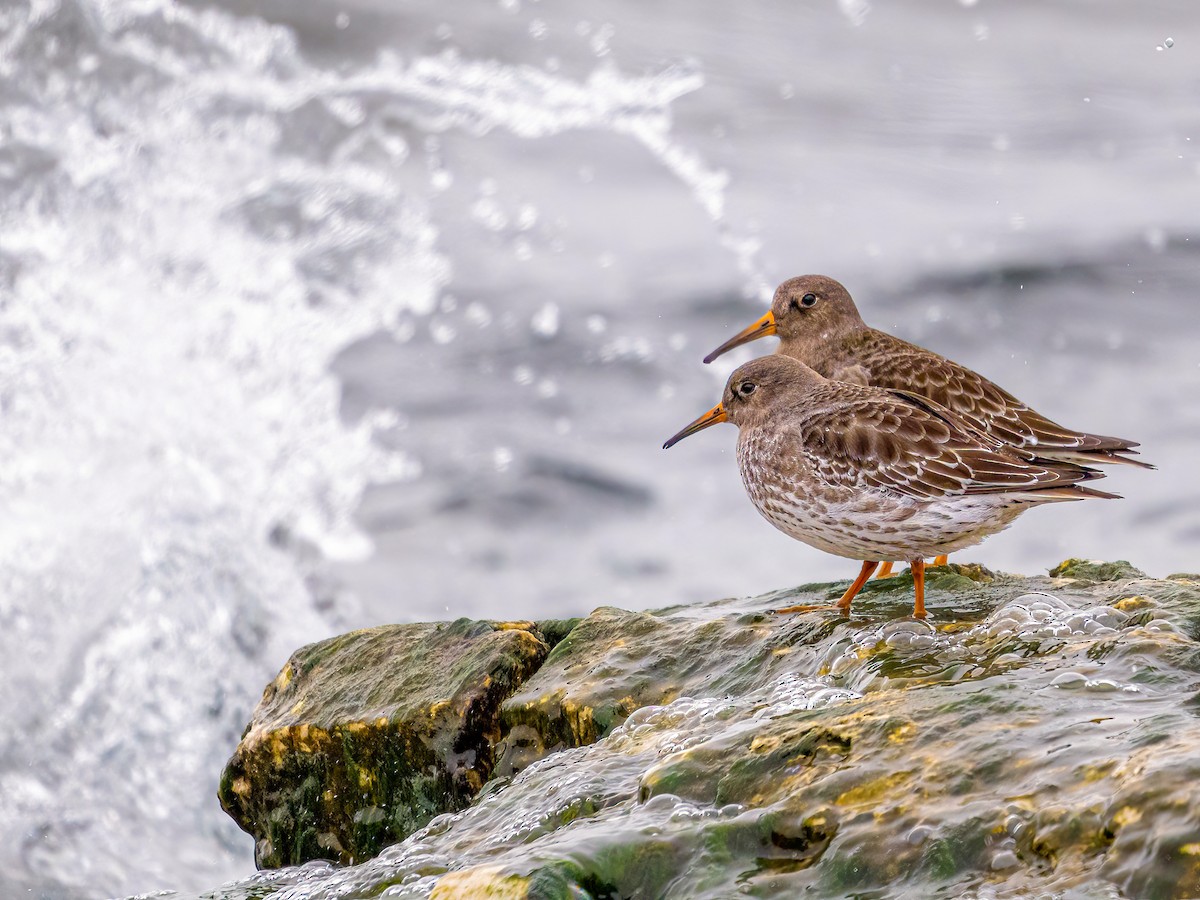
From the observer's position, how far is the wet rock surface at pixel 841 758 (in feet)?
10.1

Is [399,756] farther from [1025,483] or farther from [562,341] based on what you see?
[562,341]

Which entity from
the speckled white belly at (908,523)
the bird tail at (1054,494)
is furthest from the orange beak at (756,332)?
the bird tail at (1054,494)

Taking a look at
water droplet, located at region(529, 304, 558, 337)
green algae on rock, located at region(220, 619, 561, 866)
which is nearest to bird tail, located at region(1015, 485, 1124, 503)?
green algae on rock, located at region(220, 619, 561, 866)

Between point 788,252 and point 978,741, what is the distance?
1059cm

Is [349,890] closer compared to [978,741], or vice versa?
[978,741]

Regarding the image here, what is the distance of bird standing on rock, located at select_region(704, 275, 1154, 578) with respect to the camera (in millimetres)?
5996

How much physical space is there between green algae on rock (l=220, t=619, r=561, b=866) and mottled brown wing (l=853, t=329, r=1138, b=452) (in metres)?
2.29

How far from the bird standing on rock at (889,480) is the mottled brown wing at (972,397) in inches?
18.0

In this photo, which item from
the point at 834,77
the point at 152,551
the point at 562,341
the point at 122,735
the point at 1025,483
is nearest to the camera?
the point at 1025,483

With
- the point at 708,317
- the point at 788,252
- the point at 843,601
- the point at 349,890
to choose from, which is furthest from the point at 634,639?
the point at 788,252

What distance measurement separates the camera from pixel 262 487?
39.3 ft

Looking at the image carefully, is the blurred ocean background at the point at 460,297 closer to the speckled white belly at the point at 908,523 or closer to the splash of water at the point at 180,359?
the splash of water at the point at 180,359

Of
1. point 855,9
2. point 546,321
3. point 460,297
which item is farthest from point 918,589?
point 855,9

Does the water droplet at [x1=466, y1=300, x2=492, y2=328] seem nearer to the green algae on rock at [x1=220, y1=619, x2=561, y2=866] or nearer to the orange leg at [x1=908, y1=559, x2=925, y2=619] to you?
the green algae on rock at [x1=220, y1=619, x2=561, y2=866]
